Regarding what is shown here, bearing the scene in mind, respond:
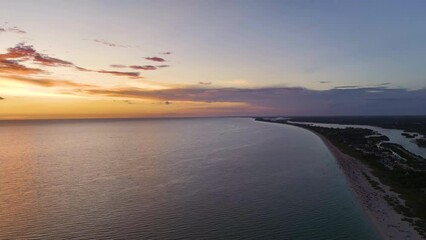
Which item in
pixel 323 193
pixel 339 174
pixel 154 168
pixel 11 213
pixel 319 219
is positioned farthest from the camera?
pixel 154 168

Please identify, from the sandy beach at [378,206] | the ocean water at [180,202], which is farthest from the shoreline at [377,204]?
the ocean water at [180,202]

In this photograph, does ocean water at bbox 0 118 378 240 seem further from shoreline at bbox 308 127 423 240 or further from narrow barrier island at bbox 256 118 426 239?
narrow barrier island at bbox 256 118 426 239

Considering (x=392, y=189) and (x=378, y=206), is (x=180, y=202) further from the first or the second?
(x=392, y=189)

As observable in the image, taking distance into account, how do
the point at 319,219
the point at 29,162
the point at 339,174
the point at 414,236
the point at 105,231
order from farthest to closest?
the point at 29,162, the point at 339,174, the point at 319,219, the point at 105,231, the point at 414,236

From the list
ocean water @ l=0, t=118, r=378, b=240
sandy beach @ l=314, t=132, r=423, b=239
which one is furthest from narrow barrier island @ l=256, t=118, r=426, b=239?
ocean water @ l=0, t=118, r=378, b=240

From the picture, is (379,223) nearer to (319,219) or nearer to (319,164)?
(319,219)

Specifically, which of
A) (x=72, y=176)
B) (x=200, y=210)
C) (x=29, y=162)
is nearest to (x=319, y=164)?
(x=200, y=210)

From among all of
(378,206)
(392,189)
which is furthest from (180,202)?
(392,189)

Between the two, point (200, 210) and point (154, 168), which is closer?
point (200, 210)

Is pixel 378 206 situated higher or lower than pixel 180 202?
higher
